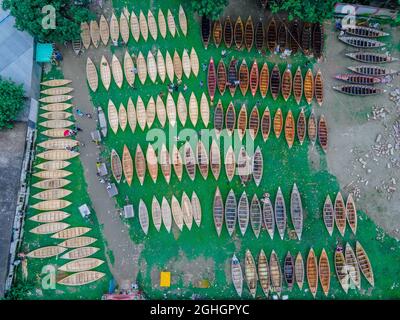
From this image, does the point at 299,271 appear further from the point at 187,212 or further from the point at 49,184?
the point at 49,184

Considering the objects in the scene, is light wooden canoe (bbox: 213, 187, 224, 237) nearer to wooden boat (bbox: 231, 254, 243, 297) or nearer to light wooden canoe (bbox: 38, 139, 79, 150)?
wooden boat (bbox: 231, 254, 243, 297)

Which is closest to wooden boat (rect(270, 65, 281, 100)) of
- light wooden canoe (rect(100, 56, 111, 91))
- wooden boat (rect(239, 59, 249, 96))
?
wooden boat (rect(239, 59, 249, 96))

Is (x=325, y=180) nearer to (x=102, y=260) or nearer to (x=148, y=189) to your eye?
(x=148, y=189)

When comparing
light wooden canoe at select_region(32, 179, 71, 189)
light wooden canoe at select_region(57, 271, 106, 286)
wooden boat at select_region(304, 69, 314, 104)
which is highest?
wooden boat at select_region(304, 69, 314, 104)

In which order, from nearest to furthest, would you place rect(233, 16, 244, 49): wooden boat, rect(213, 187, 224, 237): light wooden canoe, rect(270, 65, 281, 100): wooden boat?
rect(213, 187, 224, 237): light wooden canoe → rect(270, 65, 281, 100): wooden boat → rect(233, 16, 244, 49): wooden boat

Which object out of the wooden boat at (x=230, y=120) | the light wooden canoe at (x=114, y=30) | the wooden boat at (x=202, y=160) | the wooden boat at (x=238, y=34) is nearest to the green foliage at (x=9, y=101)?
the light wooden canoe at (x=114, y=30)
